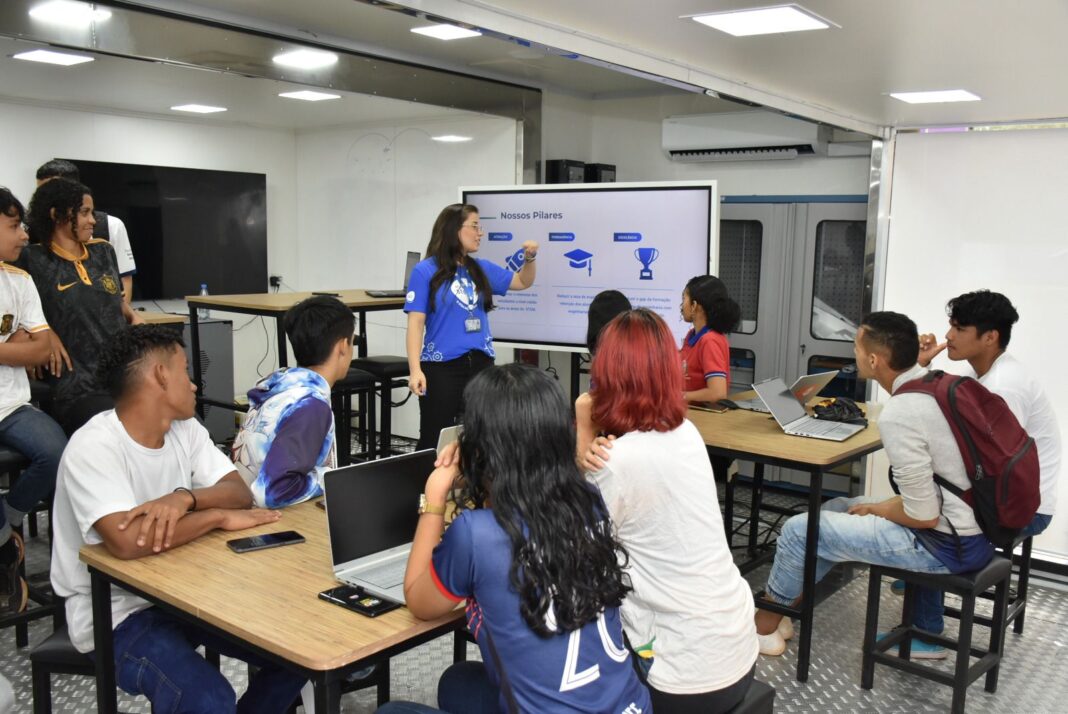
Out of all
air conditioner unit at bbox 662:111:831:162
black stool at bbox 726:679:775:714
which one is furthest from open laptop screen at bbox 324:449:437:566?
air conditioner unit at bbox 662:111:831:162

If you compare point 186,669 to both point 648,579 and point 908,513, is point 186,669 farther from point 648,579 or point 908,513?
point 908,513

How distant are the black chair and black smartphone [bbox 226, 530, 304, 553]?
457 millimetres

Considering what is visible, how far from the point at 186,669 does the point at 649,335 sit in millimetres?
1258

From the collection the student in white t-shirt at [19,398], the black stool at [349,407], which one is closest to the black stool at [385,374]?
the black stool at [349,407]

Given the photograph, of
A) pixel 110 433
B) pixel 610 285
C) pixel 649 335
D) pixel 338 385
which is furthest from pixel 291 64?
pixel 649 335

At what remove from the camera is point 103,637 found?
1997mm

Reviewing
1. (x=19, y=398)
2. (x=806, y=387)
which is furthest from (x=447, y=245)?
(x=19, y=398)

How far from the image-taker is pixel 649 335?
6.59ft

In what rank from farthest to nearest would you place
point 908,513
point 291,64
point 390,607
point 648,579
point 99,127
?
point 99,127 < point 291,64 < point 908,513 < point 648,579 < point 390,607

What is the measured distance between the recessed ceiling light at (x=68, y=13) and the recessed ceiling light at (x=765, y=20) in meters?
2.49

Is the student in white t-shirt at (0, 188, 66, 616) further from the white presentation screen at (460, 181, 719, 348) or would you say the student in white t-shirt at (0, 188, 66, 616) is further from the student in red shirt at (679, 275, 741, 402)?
the white presentation screen at (460, 181, 719, 348)

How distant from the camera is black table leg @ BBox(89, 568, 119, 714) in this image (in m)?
1.99

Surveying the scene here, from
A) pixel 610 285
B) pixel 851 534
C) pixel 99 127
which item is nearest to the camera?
pixel 851 534

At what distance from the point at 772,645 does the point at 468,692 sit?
1782 mm
